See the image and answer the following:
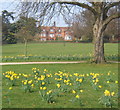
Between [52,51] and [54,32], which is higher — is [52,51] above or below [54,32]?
below

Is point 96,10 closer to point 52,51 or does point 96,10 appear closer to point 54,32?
point 54,32

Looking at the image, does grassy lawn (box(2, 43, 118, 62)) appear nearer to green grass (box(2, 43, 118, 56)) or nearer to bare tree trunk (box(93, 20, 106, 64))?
green grass (box(2, 43, 118, 56))

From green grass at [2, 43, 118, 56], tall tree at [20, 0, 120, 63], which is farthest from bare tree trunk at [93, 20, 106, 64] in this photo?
green grass at [2, 43, 118, 56]

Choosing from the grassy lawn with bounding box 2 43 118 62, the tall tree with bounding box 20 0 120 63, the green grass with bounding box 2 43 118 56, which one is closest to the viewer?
the tall tree with bounding box 20 0 120 63

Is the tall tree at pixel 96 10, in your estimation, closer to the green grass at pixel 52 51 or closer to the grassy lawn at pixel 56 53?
the grassy lawn at pixel 56 53

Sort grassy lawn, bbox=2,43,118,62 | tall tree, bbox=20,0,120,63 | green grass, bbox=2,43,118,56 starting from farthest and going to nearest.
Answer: green grass, bbox=2,43,118,56
grassy lawn, bbox=2,43,118,62
tall tree, bbox=20,0,120,63

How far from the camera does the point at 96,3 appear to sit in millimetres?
→ 13828

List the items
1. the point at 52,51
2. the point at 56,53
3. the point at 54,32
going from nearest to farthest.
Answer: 1. the point at 54,32
2. the point at 56,53
3. the point at 52,51

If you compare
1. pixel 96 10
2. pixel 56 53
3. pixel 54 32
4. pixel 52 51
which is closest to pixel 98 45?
pixel 96 10

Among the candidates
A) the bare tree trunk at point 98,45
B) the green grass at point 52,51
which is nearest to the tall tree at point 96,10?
the bare tree trunk at point 98,45

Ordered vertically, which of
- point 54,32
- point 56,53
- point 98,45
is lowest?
point 56,53

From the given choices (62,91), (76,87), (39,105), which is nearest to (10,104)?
(39,105)

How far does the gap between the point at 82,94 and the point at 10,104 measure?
200 centimetres

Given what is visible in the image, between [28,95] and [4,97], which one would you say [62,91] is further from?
[4,97]
